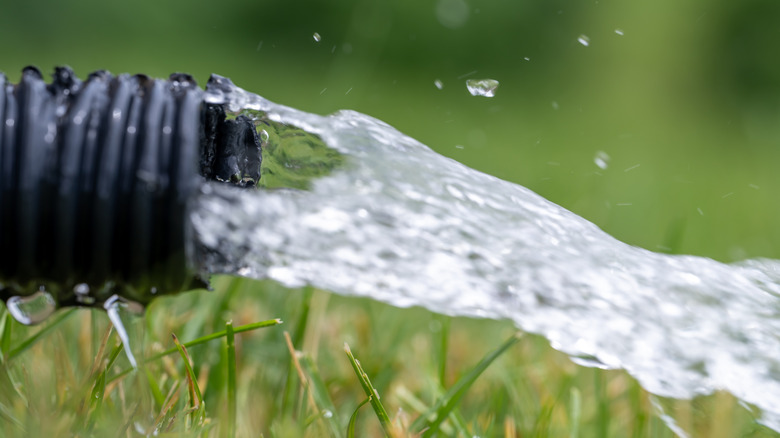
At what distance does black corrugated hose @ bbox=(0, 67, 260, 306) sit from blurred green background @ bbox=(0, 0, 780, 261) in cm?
412

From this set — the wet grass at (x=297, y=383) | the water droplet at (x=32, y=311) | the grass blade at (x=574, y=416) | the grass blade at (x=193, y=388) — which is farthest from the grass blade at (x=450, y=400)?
the water droplet at (x=32, y=311)

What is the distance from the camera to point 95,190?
0.72 meters

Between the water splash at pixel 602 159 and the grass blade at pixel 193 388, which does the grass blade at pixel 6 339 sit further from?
the water splash at pixel 602 159

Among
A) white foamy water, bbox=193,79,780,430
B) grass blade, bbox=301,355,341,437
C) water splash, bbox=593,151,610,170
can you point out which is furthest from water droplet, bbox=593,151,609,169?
grass blade, bbox=301,355,341,437

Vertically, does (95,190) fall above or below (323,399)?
above

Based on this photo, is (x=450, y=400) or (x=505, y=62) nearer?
(x=450, y=400)

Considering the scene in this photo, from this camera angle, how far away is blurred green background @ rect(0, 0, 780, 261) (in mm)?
5320

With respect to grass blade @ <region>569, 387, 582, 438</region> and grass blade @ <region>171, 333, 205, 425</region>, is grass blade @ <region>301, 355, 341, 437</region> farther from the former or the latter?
grass blade @ <region>569, 387, 582, 438</region>

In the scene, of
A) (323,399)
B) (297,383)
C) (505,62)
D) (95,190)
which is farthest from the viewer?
(505,62)

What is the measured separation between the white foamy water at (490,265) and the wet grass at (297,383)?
65mm

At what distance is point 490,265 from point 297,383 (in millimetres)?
307

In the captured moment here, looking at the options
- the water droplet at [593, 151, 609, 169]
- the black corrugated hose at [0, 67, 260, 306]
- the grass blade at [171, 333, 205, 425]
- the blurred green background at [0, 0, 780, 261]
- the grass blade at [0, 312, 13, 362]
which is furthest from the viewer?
the blurred green background at [0, 0, 780, 261]

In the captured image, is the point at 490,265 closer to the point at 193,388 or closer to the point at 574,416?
the point at 574,416

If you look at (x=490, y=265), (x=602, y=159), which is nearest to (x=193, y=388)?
→ (x=490, y=265)
